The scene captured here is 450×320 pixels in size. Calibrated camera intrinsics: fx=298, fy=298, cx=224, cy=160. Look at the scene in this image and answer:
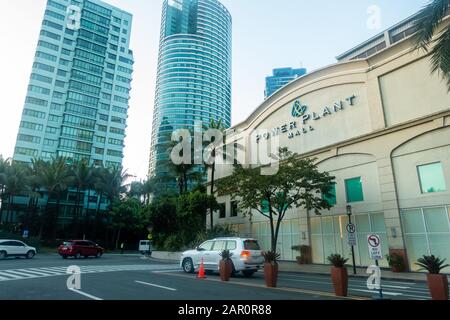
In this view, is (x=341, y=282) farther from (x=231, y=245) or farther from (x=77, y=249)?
(x=77, y=249)

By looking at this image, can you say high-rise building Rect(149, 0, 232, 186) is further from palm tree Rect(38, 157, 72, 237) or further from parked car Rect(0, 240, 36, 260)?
parked car Rect(0, 240, 36, 260)

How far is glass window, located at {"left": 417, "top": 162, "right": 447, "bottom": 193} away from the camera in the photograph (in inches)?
733

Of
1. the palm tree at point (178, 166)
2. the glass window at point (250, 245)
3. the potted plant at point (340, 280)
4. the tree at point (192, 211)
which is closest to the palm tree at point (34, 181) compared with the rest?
the palm tree at point (178, 166)

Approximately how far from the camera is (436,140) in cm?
1909

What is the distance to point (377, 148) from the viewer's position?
2225 centimetres

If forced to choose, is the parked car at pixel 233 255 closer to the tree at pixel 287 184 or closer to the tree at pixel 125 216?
the tree at pixel 287 184

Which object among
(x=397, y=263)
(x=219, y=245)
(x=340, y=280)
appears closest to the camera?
(x=340, y=280)

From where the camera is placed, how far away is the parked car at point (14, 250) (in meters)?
27.4

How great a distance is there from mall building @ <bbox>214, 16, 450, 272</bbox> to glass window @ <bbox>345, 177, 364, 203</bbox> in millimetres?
80

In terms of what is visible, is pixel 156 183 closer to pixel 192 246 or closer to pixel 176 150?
pixel 176 150

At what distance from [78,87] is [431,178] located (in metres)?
81.7

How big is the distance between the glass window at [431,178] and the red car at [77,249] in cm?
3098

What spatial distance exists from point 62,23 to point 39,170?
52258 mm

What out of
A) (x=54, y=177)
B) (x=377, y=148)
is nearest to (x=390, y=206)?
(x=377, y=148)
